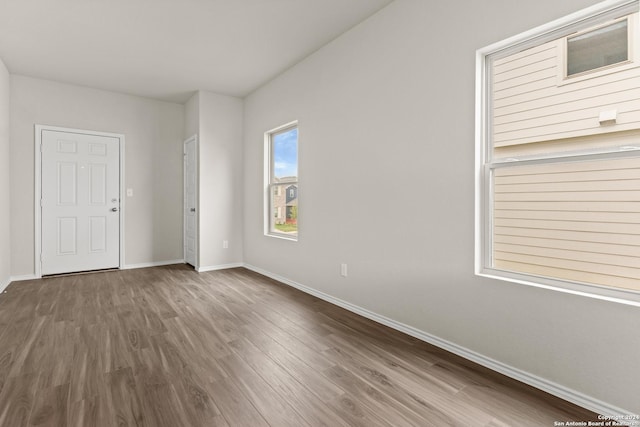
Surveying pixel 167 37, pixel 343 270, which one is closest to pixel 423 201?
pixel 343 270

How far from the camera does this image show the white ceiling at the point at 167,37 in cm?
279

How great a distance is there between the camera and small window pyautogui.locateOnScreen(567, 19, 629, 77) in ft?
5.30

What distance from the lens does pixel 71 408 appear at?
5.28ft

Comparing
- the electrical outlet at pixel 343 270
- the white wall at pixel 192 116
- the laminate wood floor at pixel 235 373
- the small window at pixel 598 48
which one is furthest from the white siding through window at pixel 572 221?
the white wall at pixel 192 116

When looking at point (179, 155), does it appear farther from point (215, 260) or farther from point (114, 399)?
point (114, 399)

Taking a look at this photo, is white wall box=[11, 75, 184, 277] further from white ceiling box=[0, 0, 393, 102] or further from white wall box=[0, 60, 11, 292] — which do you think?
white ceiling box=[0, 0, 393, 102]

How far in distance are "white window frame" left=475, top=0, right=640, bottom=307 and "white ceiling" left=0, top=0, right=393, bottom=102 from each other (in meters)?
1.20

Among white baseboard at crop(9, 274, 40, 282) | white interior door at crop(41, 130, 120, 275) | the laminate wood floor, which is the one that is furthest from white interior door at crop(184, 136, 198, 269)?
white baseboard at crop(9, 274, 40, 282)

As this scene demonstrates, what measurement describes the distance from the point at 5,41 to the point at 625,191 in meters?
5.42

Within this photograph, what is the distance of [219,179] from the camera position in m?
5.00

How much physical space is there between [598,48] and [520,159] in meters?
0.66

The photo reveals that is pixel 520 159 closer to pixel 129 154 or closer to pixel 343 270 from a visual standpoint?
pixel 343 270

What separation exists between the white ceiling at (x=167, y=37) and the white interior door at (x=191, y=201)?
1.07m

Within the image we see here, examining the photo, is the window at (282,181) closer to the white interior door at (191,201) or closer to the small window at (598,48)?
the white interior door at (191,201)
